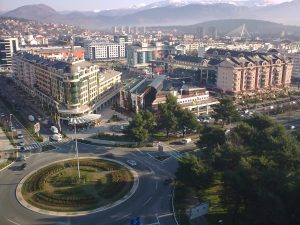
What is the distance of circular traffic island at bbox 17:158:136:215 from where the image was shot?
2742cm

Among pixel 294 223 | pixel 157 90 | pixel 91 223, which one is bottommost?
pixel 91 223

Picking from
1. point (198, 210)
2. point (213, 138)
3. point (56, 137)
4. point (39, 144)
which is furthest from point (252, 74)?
point (198, 210)

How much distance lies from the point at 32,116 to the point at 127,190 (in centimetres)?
2608

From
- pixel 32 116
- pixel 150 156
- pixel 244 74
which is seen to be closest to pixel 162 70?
pixel 244 74

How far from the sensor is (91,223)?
25.1 m

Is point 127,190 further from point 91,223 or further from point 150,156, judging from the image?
point 150,156

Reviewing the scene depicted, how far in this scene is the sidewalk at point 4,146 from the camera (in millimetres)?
37000

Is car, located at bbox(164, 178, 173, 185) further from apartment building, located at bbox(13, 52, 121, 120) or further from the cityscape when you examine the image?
apartment building, located at bbox(13, 52, 121, 120)

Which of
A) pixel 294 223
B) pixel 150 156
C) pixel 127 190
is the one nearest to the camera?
Answer: pixel 294 223

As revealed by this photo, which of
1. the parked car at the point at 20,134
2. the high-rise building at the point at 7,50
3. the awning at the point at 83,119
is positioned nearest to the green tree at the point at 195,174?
the awning at the point at 83,119

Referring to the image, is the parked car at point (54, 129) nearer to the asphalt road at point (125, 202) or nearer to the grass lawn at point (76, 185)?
the asphalt road at point (125, 202)

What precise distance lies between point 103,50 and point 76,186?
94298 mm

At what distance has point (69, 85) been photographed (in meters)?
48.6

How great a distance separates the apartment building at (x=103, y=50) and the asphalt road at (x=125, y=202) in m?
83.5
